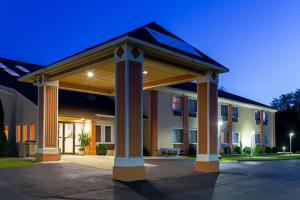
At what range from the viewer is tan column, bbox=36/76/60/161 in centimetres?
1878

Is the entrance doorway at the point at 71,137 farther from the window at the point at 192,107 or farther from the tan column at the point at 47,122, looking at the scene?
the window at the point at 192,107

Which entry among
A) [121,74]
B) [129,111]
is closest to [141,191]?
[129,111]

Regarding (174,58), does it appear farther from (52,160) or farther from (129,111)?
(52,160)

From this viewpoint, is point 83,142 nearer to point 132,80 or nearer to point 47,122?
point 47,122

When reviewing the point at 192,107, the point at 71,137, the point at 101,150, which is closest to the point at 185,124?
the point at 192,107

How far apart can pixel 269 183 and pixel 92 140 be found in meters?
15.5

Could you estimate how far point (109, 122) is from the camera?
28078 mm

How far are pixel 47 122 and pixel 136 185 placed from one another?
8607mm

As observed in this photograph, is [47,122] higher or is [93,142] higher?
[47,122]

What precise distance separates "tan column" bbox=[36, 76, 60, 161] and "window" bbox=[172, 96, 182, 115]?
13.2 metres

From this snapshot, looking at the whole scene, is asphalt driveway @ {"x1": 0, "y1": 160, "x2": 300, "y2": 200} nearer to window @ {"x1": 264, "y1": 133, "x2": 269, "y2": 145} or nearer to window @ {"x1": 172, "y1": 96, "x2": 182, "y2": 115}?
window @ {"x1": 172, "y1": 96, "x2": 182, "y2": 115}

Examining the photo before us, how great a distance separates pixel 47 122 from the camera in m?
19.1

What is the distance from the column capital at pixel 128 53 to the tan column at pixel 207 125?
15.3 feet

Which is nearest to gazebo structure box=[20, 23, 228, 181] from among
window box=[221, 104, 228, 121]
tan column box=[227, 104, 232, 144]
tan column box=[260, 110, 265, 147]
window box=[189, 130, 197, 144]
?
window box=[189, 130, 197, 144]
